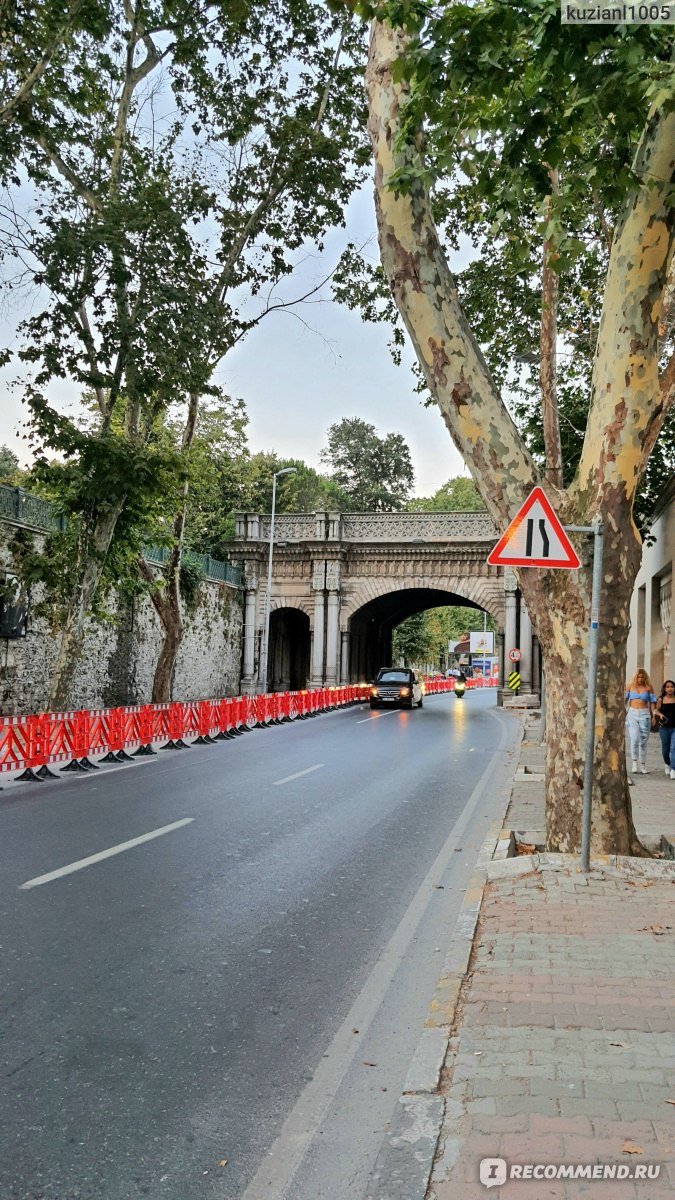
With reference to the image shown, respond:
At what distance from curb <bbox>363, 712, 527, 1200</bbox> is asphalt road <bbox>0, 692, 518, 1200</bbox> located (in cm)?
8

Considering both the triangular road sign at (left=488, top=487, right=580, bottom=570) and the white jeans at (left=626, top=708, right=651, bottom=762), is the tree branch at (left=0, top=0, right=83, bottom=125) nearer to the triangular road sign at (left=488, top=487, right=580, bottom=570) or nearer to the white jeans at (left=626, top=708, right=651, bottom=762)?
the triangular road sign at (left=488, top=487, right=580, bottom=570)

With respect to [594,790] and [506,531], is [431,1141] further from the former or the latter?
[506,531]

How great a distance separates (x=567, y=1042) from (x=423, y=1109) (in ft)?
2.55

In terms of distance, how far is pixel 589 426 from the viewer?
23.2ft

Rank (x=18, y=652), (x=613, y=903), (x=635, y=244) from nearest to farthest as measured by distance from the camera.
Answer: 1. (x=613, y=903)
2. (x=635, y=244)
3. (x=18, y=652)

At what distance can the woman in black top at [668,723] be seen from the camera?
43.7 feet

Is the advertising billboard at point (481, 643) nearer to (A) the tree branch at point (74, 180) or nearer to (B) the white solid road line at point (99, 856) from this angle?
(A) the tree branch at point (74, 180)

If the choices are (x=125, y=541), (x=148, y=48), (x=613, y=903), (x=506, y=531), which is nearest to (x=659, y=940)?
(x=613, y=903)

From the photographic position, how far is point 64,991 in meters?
4.54

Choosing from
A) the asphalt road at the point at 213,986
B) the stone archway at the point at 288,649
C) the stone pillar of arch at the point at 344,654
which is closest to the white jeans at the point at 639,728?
the asphalt road at the point at 213,986

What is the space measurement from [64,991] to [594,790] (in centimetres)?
411

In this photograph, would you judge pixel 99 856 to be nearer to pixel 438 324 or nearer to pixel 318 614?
pixel 438 324
